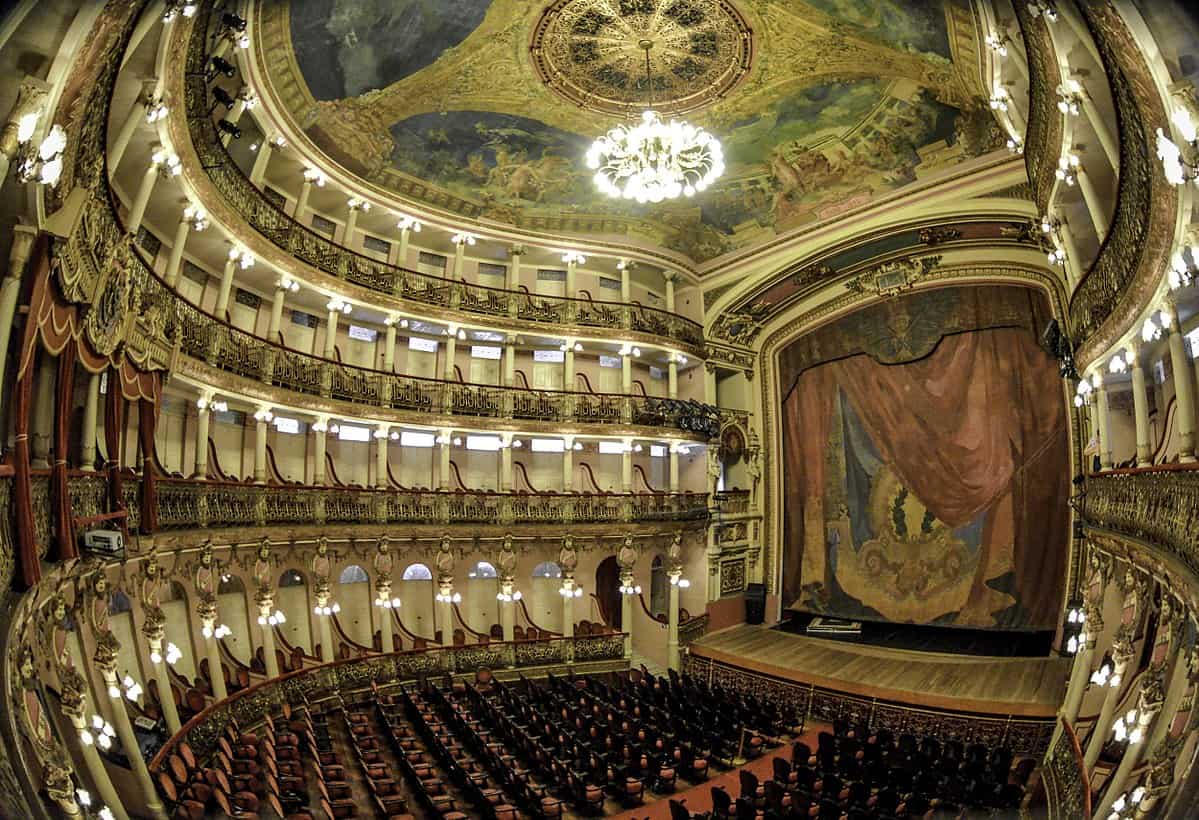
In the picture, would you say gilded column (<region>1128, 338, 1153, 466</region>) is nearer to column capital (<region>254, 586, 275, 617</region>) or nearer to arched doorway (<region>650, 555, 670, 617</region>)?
arched doorway (<region>650, 555, 670, 617</region>)

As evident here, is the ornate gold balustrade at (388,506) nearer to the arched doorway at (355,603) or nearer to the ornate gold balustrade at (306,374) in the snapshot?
the ornate gold balustrade at (306,374)

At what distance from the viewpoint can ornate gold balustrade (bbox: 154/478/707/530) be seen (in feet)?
40.0

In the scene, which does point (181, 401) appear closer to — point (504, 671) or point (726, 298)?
point (504, 671)

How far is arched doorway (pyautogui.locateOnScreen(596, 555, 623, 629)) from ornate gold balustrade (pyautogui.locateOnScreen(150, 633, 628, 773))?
2837mm

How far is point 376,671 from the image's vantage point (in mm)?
17047

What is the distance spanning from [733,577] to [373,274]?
1599 cm

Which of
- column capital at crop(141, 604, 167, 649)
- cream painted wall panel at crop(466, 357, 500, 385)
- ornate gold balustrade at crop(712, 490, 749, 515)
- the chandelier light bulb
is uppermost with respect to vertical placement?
the chandelier light bulb

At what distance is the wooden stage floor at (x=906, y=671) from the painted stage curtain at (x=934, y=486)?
5.99 ft

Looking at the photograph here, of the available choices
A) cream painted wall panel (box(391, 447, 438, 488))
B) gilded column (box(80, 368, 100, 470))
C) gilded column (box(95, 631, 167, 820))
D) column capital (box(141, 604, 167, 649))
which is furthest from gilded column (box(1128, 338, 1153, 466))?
cream painted wall panel (box(391, 447, 438, 488))

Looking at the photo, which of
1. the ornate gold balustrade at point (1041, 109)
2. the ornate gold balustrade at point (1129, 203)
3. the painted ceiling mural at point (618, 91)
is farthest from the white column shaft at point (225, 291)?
the ornate gold balustrade at point (1129, 203)

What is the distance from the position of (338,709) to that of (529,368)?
12092mm

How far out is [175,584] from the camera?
14.8 meters

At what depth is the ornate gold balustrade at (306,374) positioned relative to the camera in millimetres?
7738

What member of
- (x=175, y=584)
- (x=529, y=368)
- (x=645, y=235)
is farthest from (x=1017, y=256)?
(x=175, y=584)
